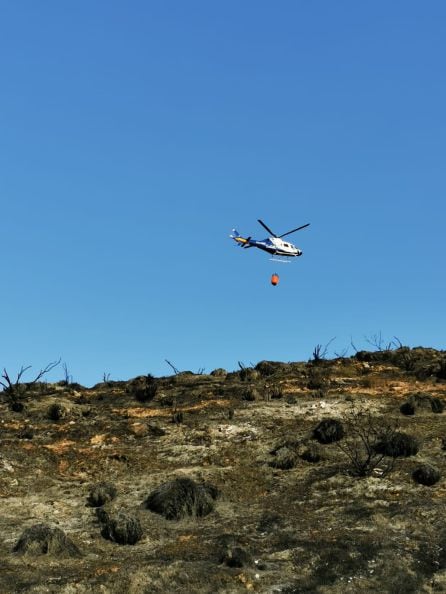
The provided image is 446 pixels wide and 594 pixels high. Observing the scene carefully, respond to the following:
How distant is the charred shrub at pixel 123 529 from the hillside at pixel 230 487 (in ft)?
0.16

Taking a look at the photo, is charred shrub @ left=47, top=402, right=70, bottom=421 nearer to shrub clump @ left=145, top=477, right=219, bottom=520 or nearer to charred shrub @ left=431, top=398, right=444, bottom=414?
shrub clump @ left=145, top=477, right=219, bottom=520

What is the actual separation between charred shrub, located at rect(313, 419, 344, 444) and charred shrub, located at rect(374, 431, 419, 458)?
2.11m

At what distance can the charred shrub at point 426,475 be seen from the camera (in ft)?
80.7

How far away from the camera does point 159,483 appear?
26.5m

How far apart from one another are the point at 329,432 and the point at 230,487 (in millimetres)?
5764

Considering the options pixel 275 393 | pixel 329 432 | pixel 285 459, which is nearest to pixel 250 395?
pixel 275 393

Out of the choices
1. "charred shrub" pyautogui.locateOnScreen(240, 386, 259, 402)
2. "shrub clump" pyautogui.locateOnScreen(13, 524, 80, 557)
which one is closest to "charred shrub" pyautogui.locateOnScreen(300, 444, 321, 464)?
"charred shrub" pyautogui.locateOnScreen(240, 386, 259, 402)

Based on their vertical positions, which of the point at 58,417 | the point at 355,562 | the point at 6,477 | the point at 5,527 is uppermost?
the point at 58,417

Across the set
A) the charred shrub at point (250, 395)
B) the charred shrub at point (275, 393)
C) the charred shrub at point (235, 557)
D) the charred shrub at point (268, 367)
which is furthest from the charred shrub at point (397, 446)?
the charred shrub at point (268, 367)

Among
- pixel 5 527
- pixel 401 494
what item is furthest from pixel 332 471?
pixel 5 527

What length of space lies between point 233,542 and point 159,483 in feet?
21.6

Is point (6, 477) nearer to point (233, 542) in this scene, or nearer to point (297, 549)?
point (233, 542)

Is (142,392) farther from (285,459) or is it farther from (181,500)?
(181,500)

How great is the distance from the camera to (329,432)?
29.6 metres
